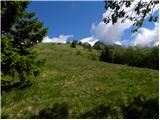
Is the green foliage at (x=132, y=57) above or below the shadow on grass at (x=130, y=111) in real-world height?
above

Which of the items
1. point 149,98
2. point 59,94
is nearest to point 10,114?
point 59,94

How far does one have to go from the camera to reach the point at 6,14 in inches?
882

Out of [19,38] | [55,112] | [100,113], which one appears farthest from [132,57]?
[100,113]

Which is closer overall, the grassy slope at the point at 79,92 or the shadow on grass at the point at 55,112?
the shadow on grass at the point at 55,112

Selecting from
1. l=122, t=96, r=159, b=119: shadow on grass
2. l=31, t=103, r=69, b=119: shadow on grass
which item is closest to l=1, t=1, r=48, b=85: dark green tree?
l=31, t=103, r=69, b=119: shadow on grass

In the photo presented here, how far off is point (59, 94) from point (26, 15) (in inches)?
245

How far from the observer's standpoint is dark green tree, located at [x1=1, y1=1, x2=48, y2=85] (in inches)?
834

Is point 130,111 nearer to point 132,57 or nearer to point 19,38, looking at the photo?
point 19,38

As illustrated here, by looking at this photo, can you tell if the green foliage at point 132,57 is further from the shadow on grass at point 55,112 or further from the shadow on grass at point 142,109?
the shadow on grass at point 142,109

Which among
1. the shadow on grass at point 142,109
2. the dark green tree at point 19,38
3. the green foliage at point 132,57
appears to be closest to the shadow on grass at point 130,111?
the shadow on grass at point 142,109

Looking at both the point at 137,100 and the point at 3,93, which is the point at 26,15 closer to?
the point at 3,93

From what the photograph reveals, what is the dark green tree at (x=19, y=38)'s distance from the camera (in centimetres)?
2117

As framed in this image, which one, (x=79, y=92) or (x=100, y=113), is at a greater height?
(x=79, y=92)

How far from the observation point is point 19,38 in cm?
2553
